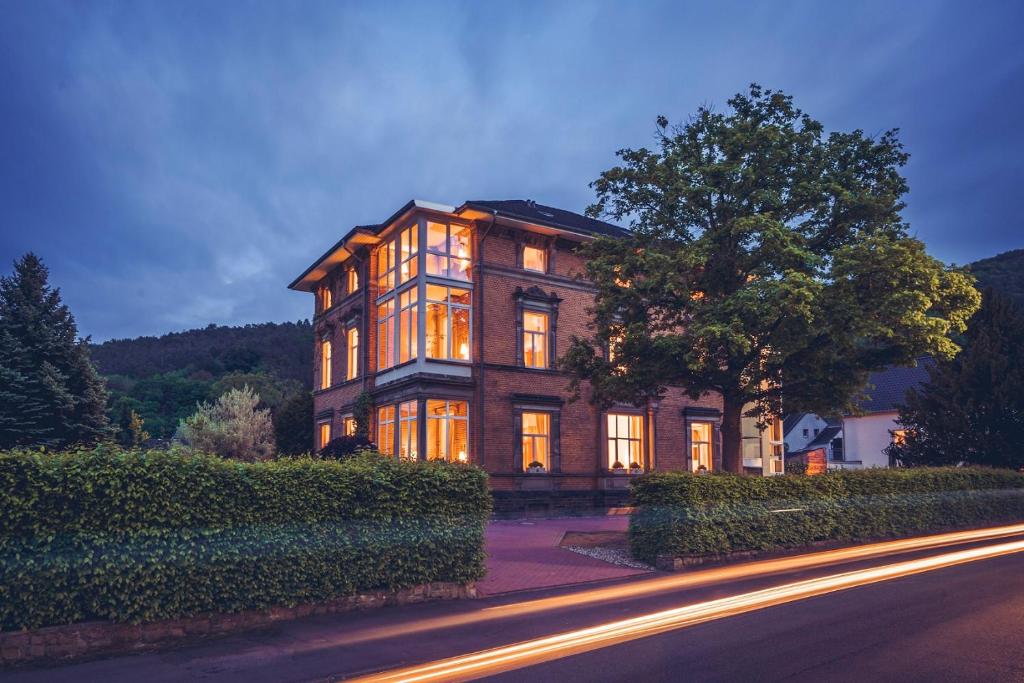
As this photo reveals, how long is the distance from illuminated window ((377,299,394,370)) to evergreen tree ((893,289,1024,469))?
21175 mm

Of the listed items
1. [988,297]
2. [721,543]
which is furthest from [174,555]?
[988,297]

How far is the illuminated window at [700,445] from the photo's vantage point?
31797 mm

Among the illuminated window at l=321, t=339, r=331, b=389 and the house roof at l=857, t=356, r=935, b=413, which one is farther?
the house roof at l=857, t=356, r=935, b=413

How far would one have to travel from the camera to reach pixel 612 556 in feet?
52.6

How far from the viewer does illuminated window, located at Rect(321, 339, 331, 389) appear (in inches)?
1335

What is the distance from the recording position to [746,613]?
31.7 feet

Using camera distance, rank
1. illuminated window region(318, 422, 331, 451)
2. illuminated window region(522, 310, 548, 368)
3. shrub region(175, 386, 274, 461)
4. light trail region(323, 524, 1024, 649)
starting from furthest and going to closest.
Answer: shrub region(175, 386, 274, 461) → illuminated window region(318, 422, 331, 451) → illuminated window region(522, 310, 548, 368) → light trail region(323, 524, 1024, 649)

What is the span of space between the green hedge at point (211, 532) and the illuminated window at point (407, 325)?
586 inches

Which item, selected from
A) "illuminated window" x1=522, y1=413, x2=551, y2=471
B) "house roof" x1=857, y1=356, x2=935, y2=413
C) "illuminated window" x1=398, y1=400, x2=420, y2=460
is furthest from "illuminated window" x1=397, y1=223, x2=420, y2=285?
"house roof" x1=857, y1=356, x2=935, y2=413

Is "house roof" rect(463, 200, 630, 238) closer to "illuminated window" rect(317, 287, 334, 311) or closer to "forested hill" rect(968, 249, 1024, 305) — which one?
"illuminated window" rect(317, 287, 334, 311)

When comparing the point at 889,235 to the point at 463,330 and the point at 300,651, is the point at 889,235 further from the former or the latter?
the point at 300,651

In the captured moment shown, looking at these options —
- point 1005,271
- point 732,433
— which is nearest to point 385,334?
point 732,433

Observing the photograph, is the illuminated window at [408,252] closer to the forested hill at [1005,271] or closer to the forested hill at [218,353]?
the forested hill at [1005,271]

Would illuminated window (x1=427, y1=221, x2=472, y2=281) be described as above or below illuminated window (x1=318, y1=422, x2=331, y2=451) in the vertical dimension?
above
